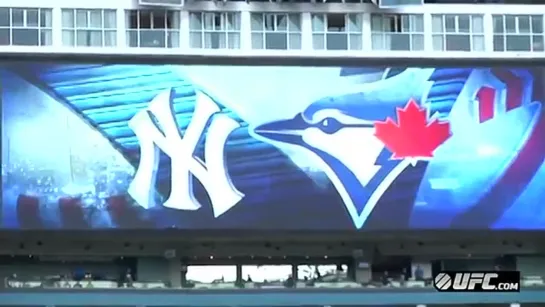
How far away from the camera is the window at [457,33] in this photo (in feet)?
108

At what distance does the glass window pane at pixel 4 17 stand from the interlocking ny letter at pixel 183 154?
4.83 meters

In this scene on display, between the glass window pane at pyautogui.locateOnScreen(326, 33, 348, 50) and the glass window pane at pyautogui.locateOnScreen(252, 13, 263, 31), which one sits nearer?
the glass window pane at pyautogui.locateOnScreen(252, 13, 263, 31)

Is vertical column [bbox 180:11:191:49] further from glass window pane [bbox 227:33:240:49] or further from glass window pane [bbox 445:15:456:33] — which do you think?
glass window pane [bbox 445:15:456:33]

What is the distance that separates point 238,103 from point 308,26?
3.34 meters

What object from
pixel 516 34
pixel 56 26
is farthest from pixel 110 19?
pixel 516 34

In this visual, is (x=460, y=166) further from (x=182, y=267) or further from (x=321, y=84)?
(x=182, y=267)

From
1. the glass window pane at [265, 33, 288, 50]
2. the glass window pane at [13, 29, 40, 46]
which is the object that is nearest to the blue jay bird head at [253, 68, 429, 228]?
the glass window pane at [265, 33, 288, 50]

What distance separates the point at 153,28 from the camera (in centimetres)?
3209

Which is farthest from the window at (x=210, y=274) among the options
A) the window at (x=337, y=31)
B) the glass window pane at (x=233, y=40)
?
the window at (x=337, y=31)

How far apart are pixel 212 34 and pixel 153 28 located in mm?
1835

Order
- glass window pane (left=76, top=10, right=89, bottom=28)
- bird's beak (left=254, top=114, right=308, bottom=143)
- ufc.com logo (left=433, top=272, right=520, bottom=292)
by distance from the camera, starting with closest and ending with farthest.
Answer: ufc.com logo (left=433, top=272, right=520, bottom=292) < glass window pane (left=76, top=10, right=89, bottom=28) < bird's beak (left=254, top=114, right=308, bottom=143)

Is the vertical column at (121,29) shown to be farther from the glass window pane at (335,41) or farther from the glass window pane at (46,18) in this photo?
the glass window pane at (335,41)

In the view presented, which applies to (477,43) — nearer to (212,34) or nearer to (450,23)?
(450,23)

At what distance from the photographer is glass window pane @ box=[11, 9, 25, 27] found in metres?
31.4
